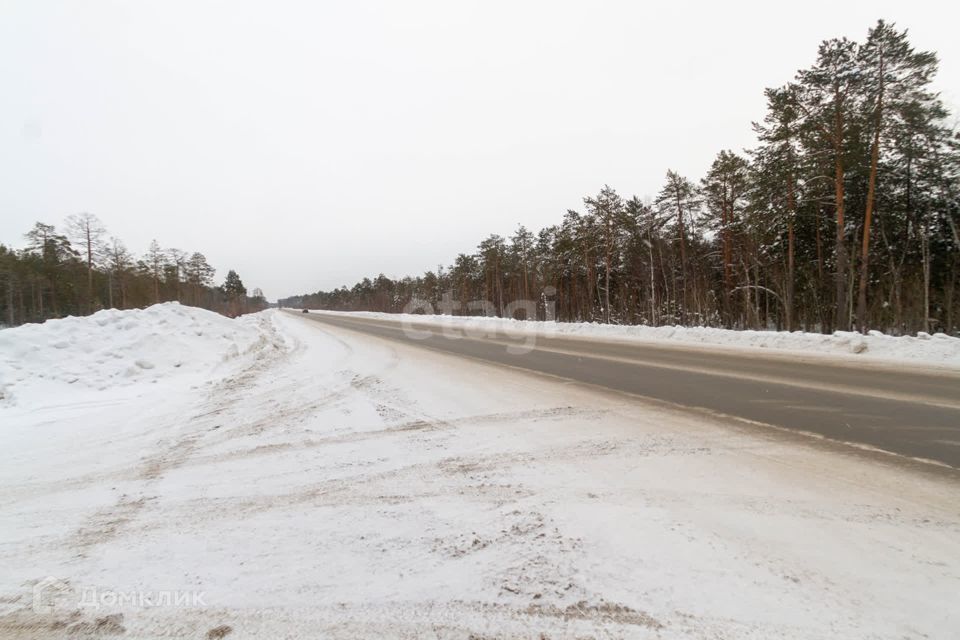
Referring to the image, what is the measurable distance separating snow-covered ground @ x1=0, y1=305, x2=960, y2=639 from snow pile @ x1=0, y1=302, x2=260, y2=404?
2079mm

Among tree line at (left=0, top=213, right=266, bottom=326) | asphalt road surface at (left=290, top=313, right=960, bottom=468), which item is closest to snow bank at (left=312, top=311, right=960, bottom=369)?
asphalt road surface at (left=290, top=313, right=960, bottom=468)

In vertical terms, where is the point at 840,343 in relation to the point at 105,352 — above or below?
below

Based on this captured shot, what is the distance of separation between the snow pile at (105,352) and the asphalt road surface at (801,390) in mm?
8160

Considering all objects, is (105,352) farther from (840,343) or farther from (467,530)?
(840,343)

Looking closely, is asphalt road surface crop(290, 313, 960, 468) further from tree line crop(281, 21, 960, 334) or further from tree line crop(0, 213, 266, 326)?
tree line crop(0, 213, 266, 326)

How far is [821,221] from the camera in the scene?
22.6m

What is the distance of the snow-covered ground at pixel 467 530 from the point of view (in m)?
1.91

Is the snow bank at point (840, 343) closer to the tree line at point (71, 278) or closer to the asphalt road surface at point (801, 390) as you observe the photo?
the asphalt road surface at point (801, 390)

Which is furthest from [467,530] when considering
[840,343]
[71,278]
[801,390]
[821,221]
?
[71,278]

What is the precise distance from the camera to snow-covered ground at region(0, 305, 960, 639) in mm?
1914

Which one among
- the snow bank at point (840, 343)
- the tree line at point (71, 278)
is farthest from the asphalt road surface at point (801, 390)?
the tree line at point (71, 278)

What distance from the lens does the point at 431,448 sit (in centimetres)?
432

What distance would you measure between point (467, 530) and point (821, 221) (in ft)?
95.6

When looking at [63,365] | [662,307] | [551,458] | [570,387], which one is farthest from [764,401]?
[662,307]
